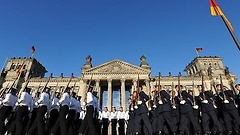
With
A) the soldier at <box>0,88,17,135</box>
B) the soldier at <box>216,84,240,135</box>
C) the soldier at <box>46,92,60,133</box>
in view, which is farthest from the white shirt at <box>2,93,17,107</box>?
the soldier at <box>216,84,240,135</box>

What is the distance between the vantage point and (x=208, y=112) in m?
8.73

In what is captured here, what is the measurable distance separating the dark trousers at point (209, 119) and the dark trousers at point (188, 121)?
0.90 ft

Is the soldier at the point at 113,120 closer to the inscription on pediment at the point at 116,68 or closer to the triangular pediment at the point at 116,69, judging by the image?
the triangular pediment at the point at 116,69

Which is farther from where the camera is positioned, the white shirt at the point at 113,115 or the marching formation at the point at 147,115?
the white shirt at the point at 113,115

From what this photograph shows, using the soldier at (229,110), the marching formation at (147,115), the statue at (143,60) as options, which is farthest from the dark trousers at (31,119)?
the statue at (143,60)

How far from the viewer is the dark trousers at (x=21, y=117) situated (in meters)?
8.29

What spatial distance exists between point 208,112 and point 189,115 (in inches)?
32.7

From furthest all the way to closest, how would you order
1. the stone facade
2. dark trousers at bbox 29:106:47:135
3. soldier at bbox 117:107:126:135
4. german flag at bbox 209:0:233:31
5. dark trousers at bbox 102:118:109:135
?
1. the stone facade
2. soldier at bbox 117:107:126:135
3. dark trousers at bbox 102:118:109:135
4. german flag at bbox 209:0:233:31
5. dark trousers at bbox 29:106:47:135

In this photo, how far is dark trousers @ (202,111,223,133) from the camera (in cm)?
831

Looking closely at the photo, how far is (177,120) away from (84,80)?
36078mm

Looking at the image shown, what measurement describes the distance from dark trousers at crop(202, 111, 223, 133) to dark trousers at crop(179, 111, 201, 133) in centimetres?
27

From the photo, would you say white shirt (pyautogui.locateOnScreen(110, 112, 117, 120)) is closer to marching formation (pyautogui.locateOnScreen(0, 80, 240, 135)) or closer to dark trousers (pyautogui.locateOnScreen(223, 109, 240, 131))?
marching formation (pyautogui.locateOnScreen(0, 80, 240, 135))

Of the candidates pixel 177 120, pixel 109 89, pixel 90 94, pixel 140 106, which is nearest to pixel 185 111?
pixel 177 120

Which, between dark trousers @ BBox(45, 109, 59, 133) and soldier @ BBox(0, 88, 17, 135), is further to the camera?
dark trousers @ BBox(45, 109, 59, 133)
